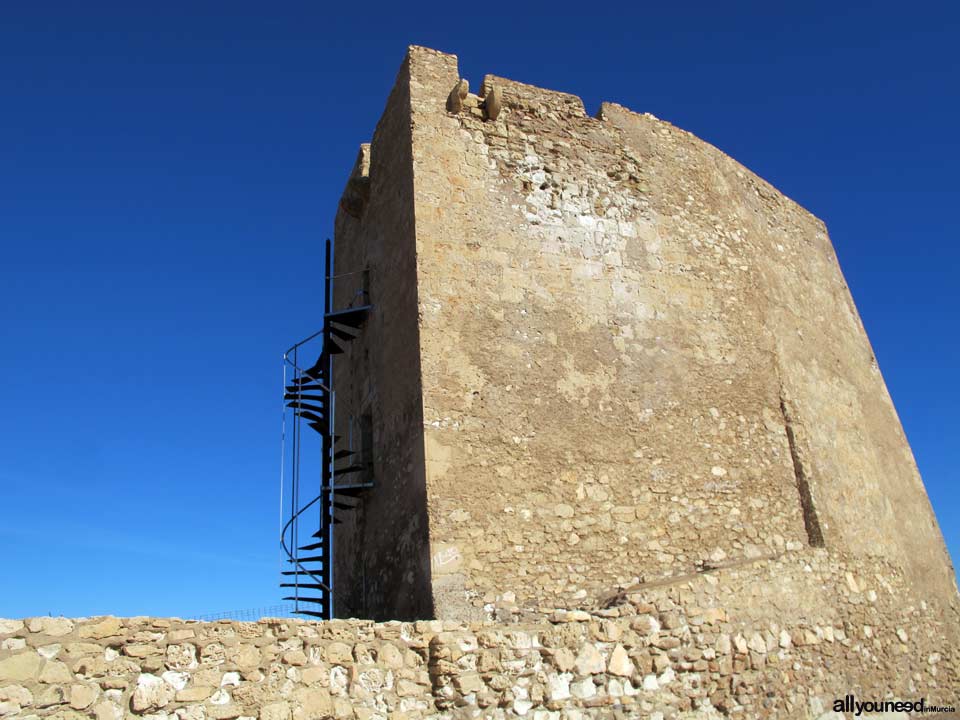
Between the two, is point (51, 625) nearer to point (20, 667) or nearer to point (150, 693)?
point (20, 667)

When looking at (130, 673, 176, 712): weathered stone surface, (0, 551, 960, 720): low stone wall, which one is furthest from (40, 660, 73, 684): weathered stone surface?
(130, 673, 176, 712): weathered stone surface

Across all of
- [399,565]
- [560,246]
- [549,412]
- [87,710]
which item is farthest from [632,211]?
[87,710]

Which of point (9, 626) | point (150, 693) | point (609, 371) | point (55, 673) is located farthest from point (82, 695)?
point (609, 371)

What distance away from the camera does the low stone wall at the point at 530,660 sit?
4.94 m

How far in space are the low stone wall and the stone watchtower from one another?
1.56ft

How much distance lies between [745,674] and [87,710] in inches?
212

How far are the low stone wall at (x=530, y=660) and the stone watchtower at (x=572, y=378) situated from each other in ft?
1.56

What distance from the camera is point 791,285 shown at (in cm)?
1100

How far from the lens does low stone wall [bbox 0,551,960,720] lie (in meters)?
4.94

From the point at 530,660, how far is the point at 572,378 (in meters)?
2.93

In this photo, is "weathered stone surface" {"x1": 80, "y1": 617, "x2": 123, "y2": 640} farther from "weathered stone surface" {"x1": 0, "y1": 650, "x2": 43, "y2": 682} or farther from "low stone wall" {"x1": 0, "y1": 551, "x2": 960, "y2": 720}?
"weathered stone surface" {"x1": 0, "y1": 650, "x2": 43, "y2": 682}

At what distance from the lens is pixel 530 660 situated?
20.3ft

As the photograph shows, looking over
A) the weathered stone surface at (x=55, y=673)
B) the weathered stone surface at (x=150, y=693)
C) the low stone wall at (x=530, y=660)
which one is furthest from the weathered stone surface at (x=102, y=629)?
the weathered stone surface at (x=150, y=693)

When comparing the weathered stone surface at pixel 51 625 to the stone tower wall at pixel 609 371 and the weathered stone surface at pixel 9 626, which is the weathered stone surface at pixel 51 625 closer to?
the weathered stone surface at pixel 9 626
